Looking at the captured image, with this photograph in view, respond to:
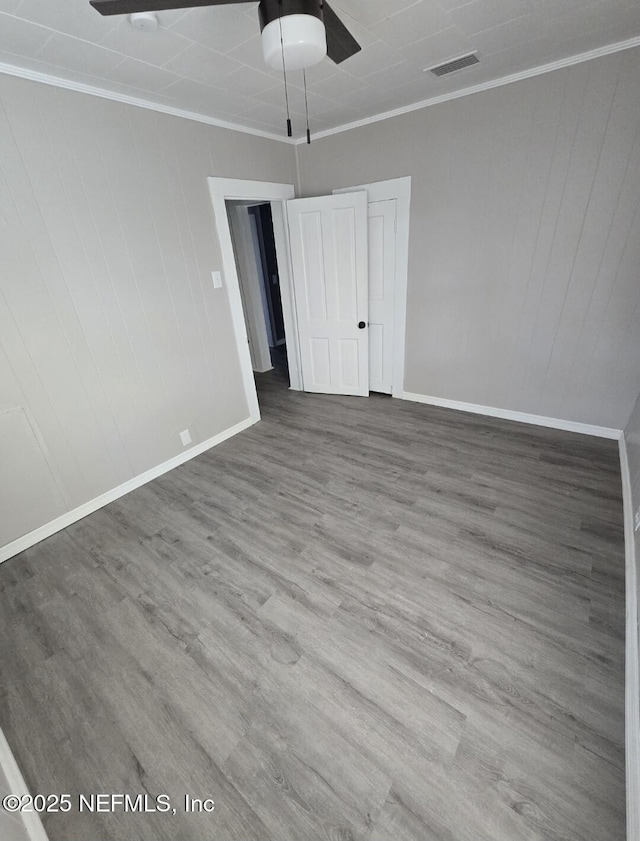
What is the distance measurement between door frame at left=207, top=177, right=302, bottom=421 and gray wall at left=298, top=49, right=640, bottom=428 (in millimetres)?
524

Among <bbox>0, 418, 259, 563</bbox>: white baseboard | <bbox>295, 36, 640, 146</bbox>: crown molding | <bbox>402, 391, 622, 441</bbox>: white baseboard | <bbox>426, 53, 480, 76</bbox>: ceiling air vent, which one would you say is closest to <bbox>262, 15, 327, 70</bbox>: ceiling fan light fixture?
<bbox>426, 53, 480, 76</bbox>: ceiling air vent

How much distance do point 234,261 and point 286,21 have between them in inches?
86.1

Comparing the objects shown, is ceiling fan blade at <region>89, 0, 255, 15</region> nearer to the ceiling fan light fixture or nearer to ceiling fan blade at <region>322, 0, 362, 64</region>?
the ceiling fan light fixture

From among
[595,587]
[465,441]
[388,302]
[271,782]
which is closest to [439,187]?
[388,302]

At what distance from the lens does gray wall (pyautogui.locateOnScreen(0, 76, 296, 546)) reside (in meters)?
2.08

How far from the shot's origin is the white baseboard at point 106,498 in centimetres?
230

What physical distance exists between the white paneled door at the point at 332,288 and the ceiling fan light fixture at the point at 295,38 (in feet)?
7.23

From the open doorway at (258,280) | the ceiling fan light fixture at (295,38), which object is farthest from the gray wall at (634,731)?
the open doorway at (258,280)

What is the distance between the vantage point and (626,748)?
4.01ft

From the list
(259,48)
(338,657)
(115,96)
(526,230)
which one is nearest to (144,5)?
(259,48)

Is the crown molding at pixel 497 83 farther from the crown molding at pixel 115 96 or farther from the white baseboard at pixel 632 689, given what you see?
the white baseboard at pixel 632 689

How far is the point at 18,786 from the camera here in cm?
122

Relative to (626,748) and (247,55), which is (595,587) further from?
(247,55)

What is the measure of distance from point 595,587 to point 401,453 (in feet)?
5.03
